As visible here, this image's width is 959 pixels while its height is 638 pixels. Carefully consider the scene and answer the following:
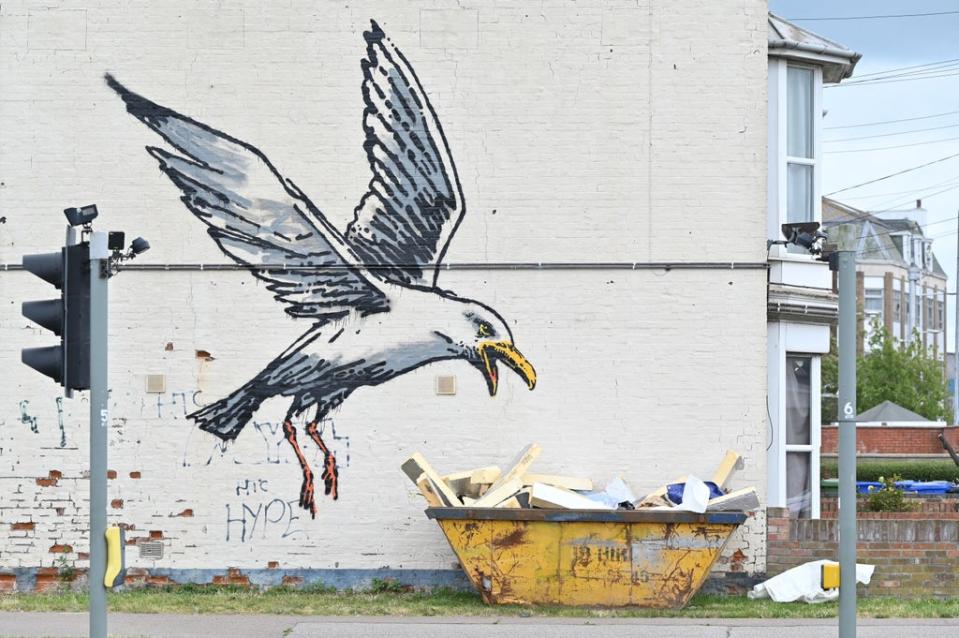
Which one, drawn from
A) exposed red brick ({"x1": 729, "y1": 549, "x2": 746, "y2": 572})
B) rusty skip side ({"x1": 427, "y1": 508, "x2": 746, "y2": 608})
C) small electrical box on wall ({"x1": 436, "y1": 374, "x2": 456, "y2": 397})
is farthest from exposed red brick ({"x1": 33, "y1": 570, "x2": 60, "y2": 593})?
exposed red brick ({"x1": 729, "y1": 549, "x2": 746, "y2": 572})

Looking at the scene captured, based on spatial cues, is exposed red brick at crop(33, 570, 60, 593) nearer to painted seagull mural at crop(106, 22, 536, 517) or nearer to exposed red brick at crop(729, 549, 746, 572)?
painted seagull mural at crop(106, 22, 536, 517)

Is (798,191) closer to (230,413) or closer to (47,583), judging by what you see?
(230,413)

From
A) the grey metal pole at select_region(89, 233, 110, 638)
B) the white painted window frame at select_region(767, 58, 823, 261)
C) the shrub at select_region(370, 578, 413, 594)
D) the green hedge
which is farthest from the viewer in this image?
the green hedge

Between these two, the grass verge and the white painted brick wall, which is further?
the white painted brick wall

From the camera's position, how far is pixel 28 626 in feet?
37.9

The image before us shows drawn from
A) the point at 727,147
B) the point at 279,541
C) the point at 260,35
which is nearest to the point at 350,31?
the point at 260,35

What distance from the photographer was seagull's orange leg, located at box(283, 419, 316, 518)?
527 inches

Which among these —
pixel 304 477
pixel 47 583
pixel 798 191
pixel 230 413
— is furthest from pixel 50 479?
pixel 798 191

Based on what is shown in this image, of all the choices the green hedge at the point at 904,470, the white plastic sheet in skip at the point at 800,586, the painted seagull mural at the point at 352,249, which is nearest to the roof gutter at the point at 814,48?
the painted seagull mural at the point at 352,249

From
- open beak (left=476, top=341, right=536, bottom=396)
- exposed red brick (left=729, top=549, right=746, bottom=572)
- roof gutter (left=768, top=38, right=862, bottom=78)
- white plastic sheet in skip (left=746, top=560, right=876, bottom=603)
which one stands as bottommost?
white plastic sheet in skip (left=746, top=560, right=876, bottom=603)

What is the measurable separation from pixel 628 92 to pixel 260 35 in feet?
12.6

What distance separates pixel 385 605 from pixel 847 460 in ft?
19.7

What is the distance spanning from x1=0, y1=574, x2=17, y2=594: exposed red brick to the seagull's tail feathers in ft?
8.06

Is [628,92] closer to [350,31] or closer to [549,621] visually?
[350,31]
